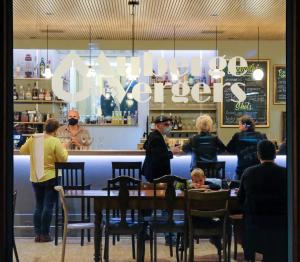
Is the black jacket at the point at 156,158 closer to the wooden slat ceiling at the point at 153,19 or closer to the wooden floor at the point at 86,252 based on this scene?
the wooden floor at the point at 86,252

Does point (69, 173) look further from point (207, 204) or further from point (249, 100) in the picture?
point (249, 100)

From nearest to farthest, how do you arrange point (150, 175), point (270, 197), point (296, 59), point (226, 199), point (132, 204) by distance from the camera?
point (296, 59) → point (270, 197) → point (226, 199) → point (132, 204) → point (150, 175)

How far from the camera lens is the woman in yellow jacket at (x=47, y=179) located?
21.1 ft

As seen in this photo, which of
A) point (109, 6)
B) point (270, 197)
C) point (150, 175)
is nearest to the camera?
point (270, 197)

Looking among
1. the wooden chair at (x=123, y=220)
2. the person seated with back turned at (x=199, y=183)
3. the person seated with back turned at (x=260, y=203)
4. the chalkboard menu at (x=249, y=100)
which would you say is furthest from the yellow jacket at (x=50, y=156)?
the chalkboard menu at (x=249, y=100)

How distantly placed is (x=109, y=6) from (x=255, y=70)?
9.68ft

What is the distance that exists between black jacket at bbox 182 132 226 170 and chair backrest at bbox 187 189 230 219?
76.7 inches

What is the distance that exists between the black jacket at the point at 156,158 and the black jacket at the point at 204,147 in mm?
457

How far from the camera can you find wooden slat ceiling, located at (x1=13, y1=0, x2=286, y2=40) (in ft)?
22.0

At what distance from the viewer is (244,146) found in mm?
6699

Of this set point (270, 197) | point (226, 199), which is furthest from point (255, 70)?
point (270, 197)

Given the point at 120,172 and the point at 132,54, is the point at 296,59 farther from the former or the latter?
the point at 132,54

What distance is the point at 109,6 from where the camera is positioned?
22.5 feet

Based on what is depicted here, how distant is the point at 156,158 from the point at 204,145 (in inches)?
29.0
